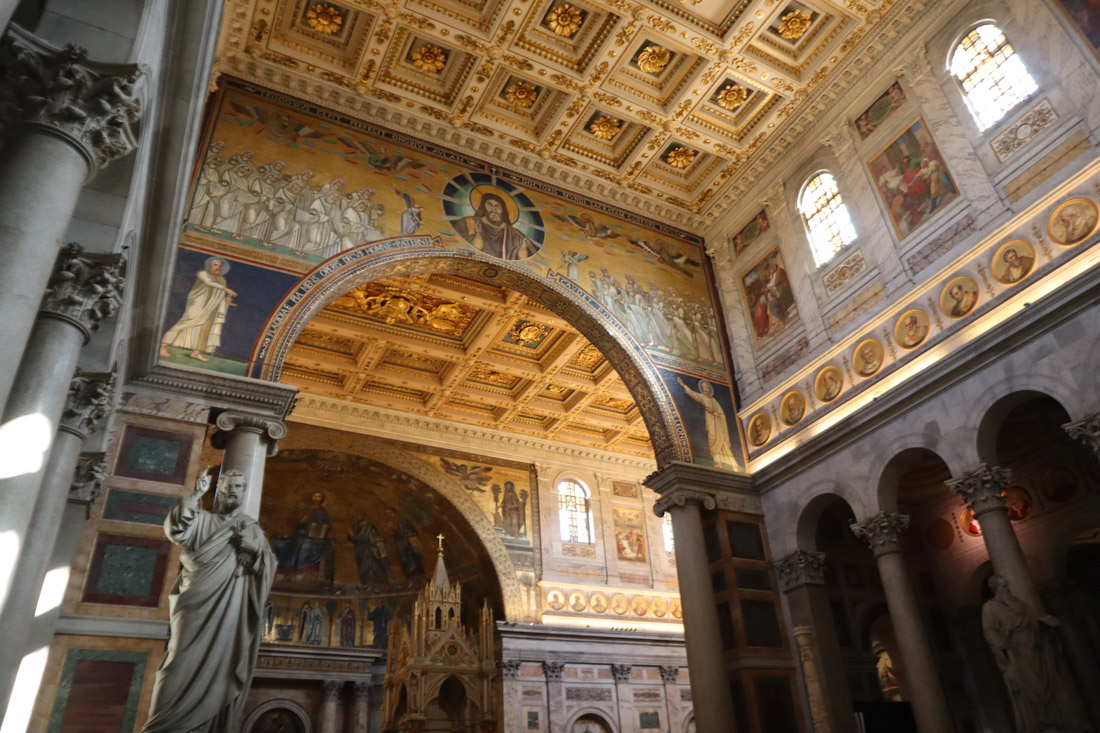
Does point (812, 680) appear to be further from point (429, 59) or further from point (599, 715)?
point (429, 59)

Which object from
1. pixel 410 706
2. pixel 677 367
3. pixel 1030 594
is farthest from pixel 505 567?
pixel 1030 594

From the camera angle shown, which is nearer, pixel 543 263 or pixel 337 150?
pixel 337 150

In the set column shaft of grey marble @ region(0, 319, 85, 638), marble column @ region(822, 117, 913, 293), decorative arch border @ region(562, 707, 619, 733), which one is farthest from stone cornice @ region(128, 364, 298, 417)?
decorative arch border @ region(562, 707, 619, 733)

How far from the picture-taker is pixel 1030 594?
10.1 metres

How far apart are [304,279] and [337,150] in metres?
3.24

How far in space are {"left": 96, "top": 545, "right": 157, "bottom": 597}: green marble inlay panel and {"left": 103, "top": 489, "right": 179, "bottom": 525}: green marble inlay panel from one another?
1.24ft

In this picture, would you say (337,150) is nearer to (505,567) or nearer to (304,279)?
(304,279)

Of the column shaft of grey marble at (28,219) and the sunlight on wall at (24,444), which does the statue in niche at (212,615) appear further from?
the column shaft of grey marble at (28,219)

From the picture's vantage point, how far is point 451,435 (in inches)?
861

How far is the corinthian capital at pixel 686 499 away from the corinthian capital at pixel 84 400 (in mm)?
9758

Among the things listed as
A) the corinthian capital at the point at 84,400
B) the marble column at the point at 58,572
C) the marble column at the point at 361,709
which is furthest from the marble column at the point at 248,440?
the marble column at the point at 361,709

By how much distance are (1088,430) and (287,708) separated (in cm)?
1883

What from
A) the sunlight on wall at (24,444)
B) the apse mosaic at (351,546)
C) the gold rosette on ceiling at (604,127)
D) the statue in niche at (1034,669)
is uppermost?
the gold rosette on ceiling at (604,127)

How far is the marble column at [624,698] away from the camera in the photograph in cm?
2023
